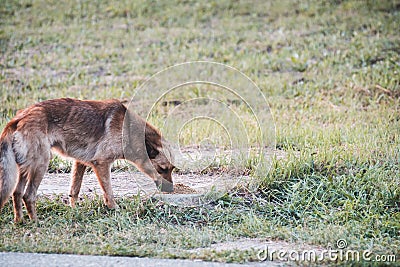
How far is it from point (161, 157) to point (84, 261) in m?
2.13

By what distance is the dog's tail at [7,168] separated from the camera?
6520mm

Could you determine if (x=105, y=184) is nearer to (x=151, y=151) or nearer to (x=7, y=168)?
(x=151, y=151)

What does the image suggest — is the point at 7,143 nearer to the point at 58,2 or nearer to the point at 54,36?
the point at 54,36

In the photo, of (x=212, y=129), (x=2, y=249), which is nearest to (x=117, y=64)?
(x=212, y=129)

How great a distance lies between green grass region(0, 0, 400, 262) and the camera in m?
6.61

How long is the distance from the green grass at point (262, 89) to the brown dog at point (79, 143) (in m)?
0.37

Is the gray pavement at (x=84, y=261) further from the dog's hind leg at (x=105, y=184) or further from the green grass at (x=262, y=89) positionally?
the dog's hind leg at (x=105, y=184)

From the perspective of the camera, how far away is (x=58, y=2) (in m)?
18.0

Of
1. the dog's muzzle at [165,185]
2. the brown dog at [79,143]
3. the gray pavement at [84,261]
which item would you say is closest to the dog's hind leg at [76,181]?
the brown dog at [79,143]

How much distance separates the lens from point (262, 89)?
1354 cm

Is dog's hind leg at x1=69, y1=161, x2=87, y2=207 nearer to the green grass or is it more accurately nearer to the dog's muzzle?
the green grass

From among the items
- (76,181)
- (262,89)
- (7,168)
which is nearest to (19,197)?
(7,168)

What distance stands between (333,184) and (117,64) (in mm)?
8281

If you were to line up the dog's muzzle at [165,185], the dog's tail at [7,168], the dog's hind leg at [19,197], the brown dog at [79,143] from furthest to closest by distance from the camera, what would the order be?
the dog's muzzle at [165,185], the dog's hind leg at [19,197], the brown dog at [79,143], the dog's tail at [7,168]
